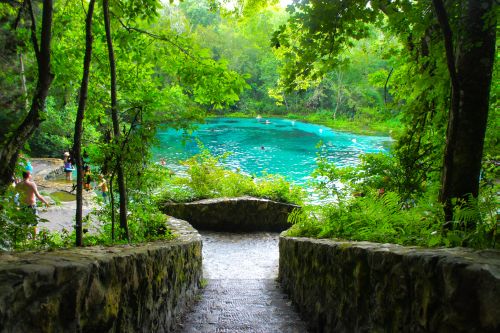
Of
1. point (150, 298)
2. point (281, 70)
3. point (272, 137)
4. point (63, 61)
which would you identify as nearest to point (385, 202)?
point (281, 70)

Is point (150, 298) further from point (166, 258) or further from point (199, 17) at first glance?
point (199, 17)

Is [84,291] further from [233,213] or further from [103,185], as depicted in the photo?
[233,213]

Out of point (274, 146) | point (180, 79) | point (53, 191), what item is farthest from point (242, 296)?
point (274, 146)

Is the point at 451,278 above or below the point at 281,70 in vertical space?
below

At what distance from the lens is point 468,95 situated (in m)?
2.92

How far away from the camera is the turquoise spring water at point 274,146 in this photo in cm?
2561

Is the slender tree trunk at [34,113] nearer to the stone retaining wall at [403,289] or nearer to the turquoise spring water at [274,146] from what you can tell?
the stone retaining wall at [403,289]

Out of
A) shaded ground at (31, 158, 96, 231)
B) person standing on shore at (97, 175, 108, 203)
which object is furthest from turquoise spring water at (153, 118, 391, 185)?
person standing on shore at (97, 175, 108, 203)

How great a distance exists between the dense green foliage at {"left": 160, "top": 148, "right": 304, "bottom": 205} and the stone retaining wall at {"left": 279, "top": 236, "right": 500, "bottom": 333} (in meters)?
7.89

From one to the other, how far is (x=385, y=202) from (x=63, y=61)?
13.7ft

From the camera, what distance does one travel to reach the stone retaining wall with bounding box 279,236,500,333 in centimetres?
143

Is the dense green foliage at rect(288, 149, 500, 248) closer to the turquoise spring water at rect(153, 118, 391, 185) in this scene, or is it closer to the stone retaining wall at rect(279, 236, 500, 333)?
the stone retaining wall at rect(279, 236, 500, 333)

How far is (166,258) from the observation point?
372 cm

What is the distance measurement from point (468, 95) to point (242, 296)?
3946 millimetres
